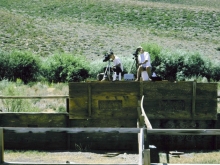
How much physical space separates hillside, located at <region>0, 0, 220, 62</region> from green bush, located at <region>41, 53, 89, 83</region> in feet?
28.4

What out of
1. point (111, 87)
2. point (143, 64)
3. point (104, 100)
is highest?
point (143, 64)

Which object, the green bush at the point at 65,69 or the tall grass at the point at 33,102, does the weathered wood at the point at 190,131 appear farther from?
the green bush at the point at 65,69

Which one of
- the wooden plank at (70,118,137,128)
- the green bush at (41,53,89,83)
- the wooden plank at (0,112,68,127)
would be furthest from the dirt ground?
the green bush at (41,53,89,83)

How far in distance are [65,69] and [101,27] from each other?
77.9ft

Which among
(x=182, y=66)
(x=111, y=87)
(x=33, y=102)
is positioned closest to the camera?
(x=111, y=87)

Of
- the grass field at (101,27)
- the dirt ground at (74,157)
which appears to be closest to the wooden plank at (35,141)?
the dirt ground at (74,157)

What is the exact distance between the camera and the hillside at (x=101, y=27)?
39906 mm

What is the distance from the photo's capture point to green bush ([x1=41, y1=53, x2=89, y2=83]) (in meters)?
25.5

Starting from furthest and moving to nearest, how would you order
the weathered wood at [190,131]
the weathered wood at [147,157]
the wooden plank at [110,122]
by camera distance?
the wooden plank at [110,122] → the weathered wood at [190,131] → the weathered wood at [147,157]

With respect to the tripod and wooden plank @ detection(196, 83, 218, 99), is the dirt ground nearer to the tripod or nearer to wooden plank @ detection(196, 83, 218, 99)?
wooden plank @ detection(196, 83, 218, 99)

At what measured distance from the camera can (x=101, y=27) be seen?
4884 cm

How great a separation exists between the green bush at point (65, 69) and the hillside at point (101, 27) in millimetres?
8659

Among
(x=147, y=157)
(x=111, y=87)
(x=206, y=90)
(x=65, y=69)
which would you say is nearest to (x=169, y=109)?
(x=206, y=90)

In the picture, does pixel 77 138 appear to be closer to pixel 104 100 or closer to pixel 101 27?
pixel 104 100
